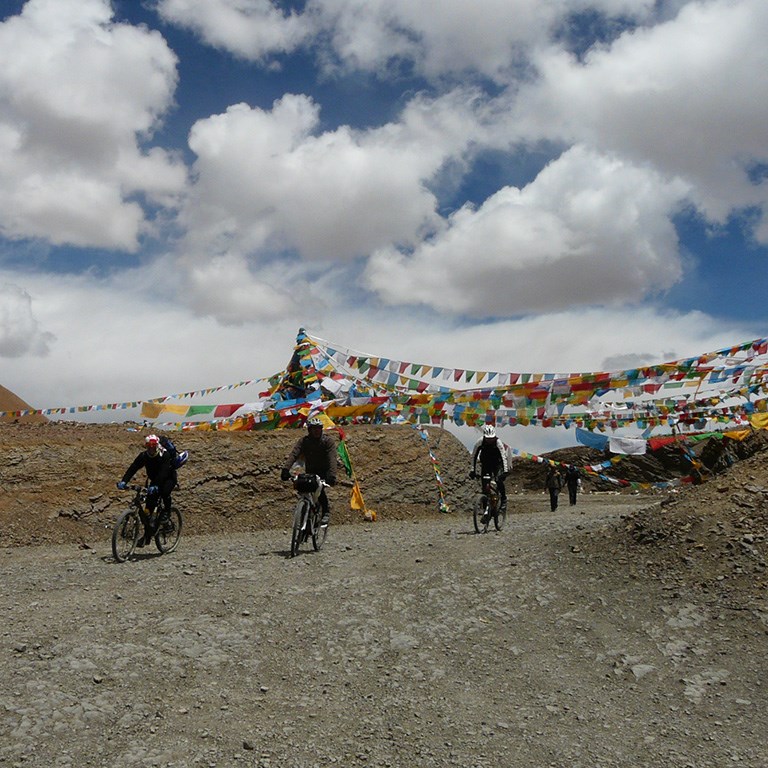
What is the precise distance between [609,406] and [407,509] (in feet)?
24.5

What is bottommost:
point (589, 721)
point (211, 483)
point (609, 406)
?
point (589, 721)

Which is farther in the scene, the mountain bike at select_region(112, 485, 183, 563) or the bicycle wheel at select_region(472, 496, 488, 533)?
the bicycle wheel at select_region(472, 496, 488, 533)

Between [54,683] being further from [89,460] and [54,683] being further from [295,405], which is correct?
[295,405]

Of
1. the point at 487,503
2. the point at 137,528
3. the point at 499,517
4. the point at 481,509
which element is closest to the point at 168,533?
the point at 137,528

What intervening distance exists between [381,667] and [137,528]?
258 inches

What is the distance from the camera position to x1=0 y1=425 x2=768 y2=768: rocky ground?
595 centimetres

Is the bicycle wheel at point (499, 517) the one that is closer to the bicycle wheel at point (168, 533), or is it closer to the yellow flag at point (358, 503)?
the yellow flag at point (358, 503)

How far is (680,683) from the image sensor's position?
7.24 metres

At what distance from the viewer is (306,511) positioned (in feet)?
40.4

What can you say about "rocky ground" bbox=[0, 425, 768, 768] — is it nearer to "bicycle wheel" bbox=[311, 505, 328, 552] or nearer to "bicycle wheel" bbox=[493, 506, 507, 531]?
"bicycle wheel" bbox=[311, 505, 328, 552]

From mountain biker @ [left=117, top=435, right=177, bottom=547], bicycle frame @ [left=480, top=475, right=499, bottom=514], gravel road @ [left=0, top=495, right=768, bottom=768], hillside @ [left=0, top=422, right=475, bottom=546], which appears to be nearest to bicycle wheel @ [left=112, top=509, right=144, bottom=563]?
mountain biker @ [left=117, top=435, right=177, bottom=547]

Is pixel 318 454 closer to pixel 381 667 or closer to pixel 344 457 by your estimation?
pixel 381 667

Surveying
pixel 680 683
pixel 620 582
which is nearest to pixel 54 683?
pixel 680 683

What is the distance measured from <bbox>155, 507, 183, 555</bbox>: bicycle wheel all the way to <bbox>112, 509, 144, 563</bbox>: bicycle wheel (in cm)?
40
